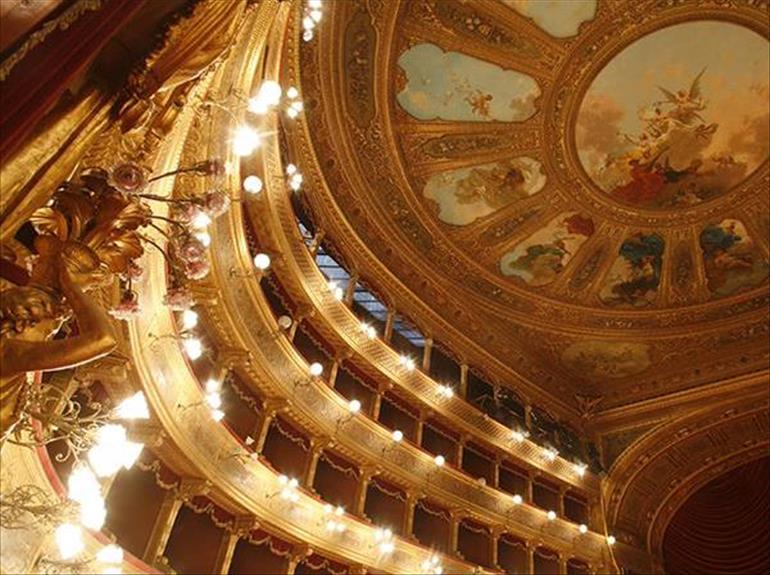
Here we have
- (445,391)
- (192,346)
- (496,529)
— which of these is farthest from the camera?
(445,391)

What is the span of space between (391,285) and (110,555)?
997 cm

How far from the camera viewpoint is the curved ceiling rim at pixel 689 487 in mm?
17078

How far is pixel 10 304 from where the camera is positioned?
3.18 meters

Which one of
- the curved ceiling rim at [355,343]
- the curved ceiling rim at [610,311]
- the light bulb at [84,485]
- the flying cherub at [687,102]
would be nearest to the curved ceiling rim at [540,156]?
the curved ceiling rim at [610,311]

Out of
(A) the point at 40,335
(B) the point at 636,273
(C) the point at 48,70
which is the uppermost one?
(B) the point at 636,273

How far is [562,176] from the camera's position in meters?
16.0

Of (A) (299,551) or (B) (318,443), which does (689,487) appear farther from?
(A) (299,551)

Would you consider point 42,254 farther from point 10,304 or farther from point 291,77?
point 291,77

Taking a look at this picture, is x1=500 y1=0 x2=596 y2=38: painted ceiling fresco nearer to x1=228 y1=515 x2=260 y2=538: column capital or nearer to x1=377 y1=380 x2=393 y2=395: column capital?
x1=377 y1=380 x2=393 y2=395: column capital

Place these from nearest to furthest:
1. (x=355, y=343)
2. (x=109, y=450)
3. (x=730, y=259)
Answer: (x=109, y=450) < (x=355, y=343) < (x=730, y=259)

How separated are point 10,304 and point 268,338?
7031mm

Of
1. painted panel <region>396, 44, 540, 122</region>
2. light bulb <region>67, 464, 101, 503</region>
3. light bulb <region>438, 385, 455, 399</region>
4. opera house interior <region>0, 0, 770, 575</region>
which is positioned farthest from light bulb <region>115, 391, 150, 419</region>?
painted panel <region>396, 44, 540, 122</region>

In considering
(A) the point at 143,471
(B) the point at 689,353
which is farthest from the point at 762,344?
(A) the point at 143,471

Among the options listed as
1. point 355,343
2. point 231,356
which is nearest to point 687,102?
point 355,343
